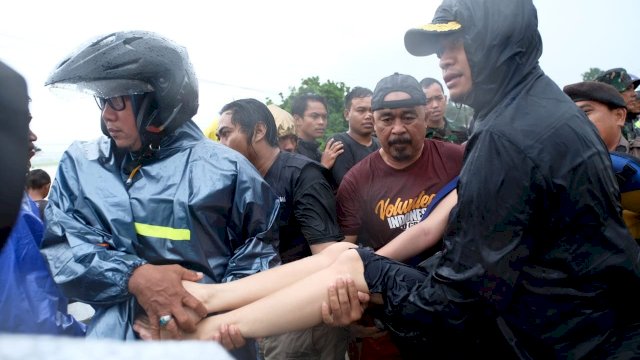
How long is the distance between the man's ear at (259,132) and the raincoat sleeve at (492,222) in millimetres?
1916

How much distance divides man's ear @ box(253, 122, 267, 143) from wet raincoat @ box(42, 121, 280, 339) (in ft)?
3.89

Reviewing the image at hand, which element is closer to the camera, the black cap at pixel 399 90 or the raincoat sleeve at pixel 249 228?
the raincoat sleeve at pixel 249 228

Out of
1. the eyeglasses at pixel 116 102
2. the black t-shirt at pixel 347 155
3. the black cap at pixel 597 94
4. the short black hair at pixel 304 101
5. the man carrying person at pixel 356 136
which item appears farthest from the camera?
the short black hair at pixel 304 101

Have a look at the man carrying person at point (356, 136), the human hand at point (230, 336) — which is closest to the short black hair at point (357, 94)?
the man carrying person at point (356, 136)

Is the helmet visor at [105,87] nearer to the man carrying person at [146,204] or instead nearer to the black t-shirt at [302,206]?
the man carrying person at [146,204]

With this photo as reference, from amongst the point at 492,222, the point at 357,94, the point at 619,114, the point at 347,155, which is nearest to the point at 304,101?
the point at 357,94

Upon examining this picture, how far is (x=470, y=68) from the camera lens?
76.7 inches

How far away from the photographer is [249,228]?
7.04 feet

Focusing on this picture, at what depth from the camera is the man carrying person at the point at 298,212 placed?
2936 millimetres

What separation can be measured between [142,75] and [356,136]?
9.08 feet

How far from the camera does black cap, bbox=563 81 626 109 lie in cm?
301

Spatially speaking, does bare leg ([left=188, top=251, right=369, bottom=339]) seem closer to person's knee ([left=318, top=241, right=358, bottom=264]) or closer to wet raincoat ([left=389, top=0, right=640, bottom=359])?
person's knee ([left=318, top=241, right=358, bottom=264])

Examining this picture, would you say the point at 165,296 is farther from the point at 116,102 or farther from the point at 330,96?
the point at 330,96

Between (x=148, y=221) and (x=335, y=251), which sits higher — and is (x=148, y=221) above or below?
above
